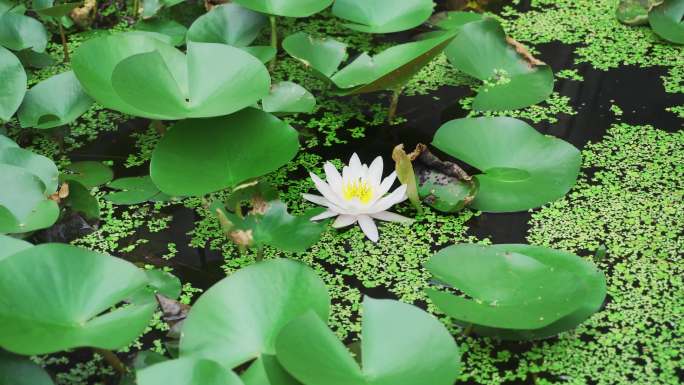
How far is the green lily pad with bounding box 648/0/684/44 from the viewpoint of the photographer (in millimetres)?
2494

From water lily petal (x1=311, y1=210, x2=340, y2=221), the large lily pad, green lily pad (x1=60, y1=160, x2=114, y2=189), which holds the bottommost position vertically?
green lily pad (x1=60, y1=160, x2=114, y2=189)

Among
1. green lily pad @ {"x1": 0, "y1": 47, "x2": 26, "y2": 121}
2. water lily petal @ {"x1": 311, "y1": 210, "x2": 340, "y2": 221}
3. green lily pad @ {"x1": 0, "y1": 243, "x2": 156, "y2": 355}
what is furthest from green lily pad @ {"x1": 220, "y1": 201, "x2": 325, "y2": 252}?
green lily pad @ {"x1": 0, "y1": 47, "x2": 26, "y2": 121}

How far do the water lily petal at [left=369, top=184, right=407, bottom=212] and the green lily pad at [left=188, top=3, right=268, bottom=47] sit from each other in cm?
70

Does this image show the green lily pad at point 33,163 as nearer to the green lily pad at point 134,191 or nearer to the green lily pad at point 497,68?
the green lily pad at point 134,191

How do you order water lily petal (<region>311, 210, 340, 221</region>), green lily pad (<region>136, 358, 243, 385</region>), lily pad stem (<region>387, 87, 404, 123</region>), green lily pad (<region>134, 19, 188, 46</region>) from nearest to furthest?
green lily pad (<region>136, 358, 243, 385</region>) < water lily petal (<region>311, 210, 340, 221</region>) < lily pad stem (<region>387, 87, 404, 123</region>) < green lily pad (<region>134, 19, 188, 46</region>)

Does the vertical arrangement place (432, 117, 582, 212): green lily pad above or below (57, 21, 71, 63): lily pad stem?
above

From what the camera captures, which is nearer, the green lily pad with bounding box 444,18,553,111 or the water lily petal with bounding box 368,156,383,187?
the water lily petal with bounding box 368,156,383,187

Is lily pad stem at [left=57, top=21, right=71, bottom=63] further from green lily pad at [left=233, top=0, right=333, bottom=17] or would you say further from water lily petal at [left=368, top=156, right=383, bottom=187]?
water lily petal at [left=368, top=156, right=383, bottom=187]

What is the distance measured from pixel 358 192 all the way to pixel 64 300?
66cm

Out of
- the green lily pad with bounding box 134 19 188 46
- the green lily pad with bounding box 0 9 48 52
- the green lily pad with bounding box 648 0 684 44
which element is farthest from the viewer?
the green lily pad with bounding box 648 0 684 44

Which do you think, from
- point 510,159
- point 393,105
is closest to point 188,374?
point 510,159

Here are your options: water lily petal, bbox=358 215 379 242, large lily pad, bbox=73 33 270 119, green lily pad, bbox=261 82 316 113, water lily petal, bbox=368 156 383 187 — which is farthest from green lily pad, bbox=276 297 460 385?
green lily pad, bbox=261 82 316 113

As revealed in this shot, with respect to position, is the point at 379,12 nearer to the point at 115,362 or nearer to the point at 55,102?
the point at 55,102

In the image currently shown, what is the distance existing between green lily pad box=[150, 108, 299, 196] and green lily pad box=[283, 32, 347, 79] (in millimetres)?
309
